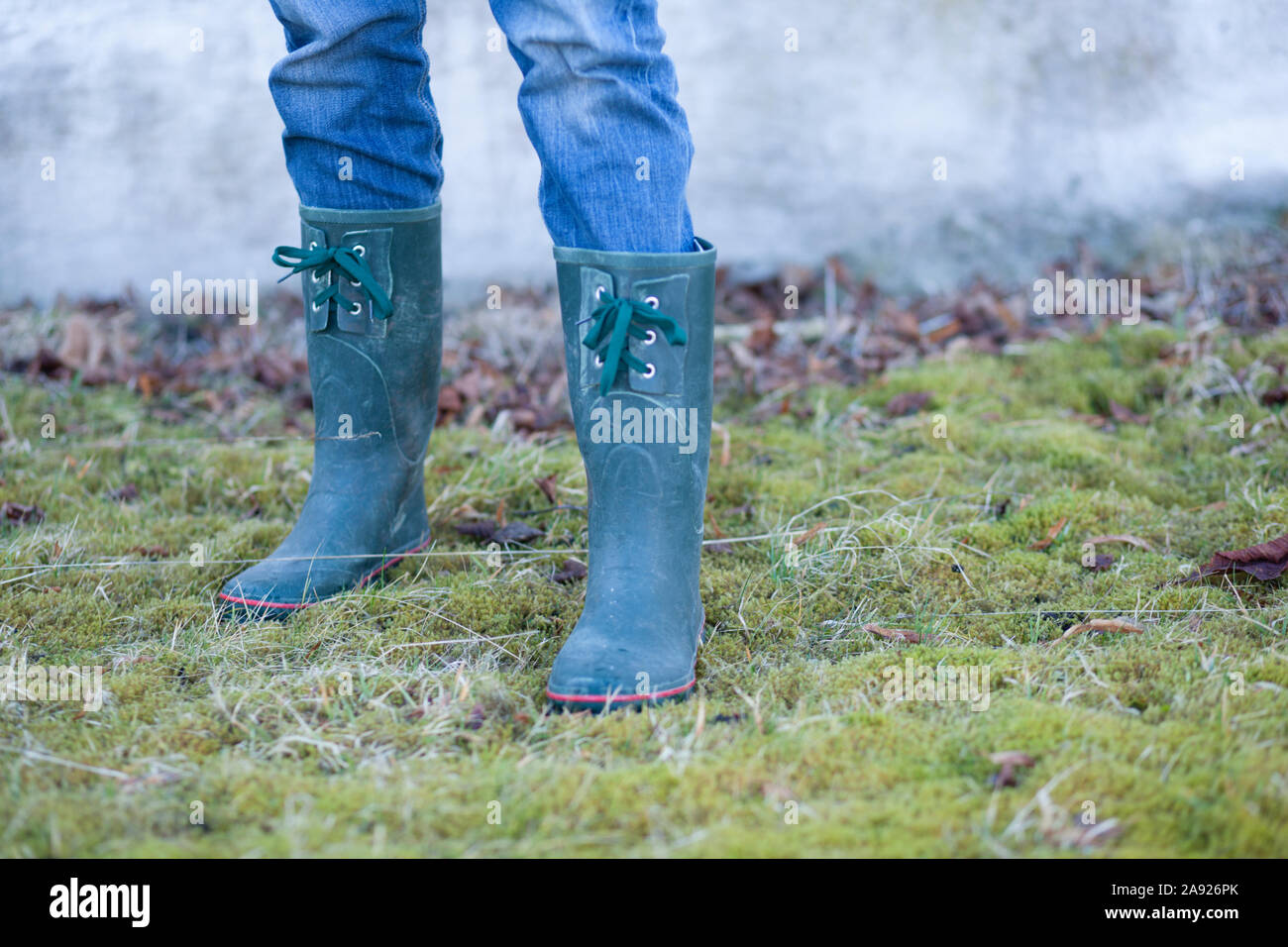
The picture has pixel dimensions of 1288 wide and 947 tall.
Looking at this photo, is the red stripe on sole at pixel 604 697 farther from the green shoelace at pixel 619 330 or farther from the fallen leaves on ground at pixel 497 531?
the fallen leaves on ground at pixel 497 531

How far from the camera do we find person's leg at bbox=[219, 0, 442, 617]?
188 centimetres

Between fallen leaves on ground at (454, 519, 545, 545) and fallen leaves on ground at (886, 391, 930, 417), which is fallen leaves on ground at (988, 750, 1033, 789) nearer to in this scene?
fallen leaves on ground at (454, 519, 545, 545)

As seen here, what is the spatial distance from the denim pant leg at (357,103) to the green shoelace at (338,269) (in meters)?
0.10

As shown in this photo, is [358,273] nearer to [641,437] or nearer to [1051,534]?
[641,437]

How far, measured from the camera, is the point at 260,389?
3.51 meters

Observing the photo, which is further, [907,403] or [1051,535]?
[907,403]

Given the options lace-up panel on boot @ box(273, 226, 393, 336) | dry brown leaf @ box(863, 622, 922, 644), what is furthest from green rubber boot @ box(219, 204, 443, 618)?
dry brown leaf @ box(863, 622, 922, 644)

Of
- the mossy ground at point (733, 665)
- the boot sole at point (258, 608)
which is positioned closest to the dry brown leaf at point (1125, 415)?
the mossy ground at point (733, 665)

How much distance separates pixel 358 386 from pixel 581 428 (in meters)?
0.57

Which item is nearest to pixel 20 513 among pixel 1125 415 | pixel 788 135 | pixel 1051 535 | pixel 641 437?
pixel 641 437

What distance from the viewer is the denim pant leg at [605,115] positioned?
1.54 meters

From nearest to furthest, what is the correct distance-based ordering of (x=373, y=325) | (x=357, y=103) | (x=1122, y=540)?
(x=357, y=103), (x=373, y=325), (x=1122, y=540)

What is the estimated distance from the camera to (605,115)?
1.59 metres

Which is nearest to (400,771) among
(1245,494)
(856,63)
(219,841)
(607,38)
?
(219,841)
